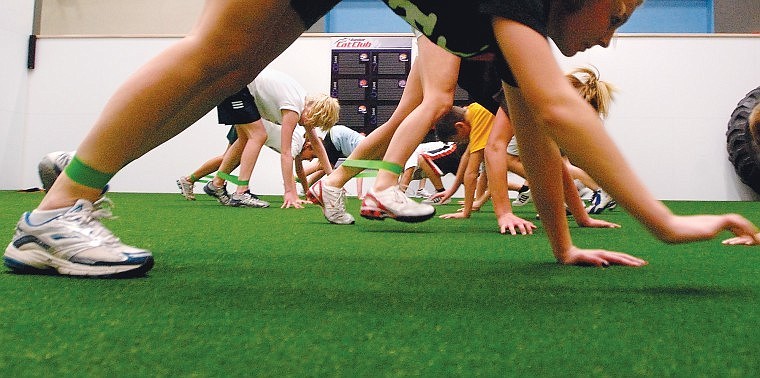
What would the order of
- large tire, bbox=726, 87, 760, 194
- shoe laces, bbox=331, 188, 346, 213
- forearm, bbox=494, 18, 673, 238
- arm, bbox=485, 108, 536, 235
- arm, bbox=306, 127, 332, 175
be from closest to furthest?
1. forearm, bbox=494, 18, 673, 238
2. arm, bbox=485, 108, 536, 235
3. shoe laces, bbox=331, 188, 346, 213
4. arm, bbox=306, 127, 332, 175
5. large tire, bbox=726, 87, 760, 194

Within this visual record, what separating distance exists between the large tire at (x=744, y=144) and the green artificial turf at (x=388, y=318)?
4.75 m

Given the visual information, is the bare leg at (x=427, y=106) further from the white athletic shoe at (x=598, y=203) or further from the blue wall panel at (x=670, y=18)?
the blue wall panel at (x=670, y=18)

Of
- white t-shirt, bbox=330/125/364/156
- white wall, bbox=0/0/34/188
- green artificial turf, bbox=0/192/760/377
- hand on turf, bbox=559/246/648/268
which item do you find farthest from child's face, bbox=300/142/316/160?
hand on turf, bbox=559/246/648/268

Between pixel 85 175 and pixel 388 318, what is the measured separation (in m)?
0.58

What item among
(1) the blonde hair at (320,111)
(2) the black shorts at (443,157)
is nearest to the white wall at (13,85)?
(1) the blonde hair at (320,111)

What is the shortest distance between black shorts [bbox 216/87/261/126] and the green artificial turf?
234 centimetres

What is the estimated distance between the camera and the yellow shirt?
2881 mm

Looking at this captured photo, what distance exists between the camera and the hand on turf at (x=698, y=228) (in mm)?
780

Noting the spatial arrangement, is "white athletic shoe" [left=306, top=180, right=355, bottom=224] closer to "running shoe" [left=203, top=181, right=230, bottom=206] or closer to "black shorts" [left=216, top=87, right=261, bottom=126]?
"black shorts" [left=216, top=87, right=261, bottom=126]

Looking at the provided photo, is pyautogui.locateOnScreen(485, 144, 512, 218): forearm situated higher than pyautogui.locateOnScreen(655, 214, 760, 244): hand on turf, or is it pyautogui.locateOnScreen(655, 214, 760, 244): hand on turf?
pyautogui.locateOnScreen(655, 214, 760, 244): hand on turf

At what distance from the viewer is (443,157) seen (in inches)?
200

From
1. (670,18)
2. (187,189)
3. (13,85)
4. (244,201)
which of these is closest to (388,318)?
(244,201)

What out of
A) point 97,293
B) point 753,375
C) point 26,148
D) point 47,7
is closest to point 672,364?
point 753,375

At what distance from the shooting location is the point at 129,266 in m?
1.00
